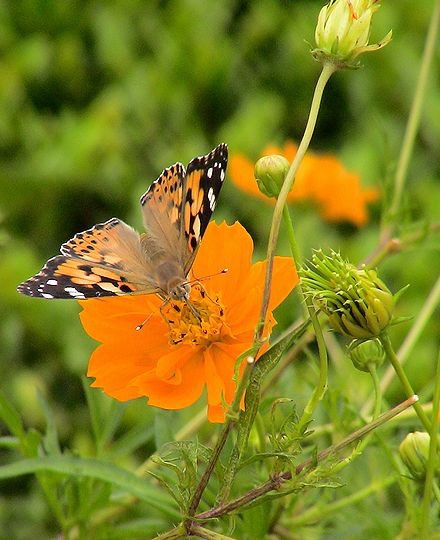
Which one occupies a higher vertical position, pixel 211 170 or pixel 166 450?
pixel 211 170

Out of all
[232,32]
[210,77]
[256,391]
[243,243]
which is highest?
[232,32]

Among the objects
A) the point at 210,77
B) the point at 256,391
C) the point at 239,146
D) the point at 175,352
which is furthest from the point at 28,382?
the point at 256,391

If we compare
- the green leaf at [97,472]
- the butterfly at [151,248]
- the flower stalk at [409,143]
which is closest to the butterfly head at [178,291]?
the butterfly at [151,248]

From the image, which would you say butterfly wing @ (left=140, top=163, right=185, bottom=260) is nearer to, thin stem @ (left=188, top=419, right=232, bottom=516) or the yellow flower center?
the yellow flower center

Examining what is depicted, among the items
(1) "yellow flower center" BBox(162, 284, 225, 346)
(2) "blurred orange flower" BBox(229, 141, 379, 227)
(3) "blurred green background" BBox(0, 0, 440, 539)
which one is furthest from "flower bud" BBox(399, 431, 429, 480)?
(3) "blurred green background" BBox(0, 0, 440, 539)

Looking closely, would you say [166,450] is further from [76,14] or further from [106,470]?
[76,14]

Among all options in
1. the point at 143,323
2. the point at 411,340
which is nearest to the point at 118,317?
the point at 143,323

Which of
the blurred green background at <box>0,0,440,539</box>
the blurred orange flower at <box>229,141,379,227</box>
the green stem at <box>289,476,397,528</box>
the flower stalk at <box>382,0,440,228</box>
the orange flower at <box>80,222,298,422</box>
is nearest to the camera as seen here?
the orange flower at <box>80,222,298,422</box>
